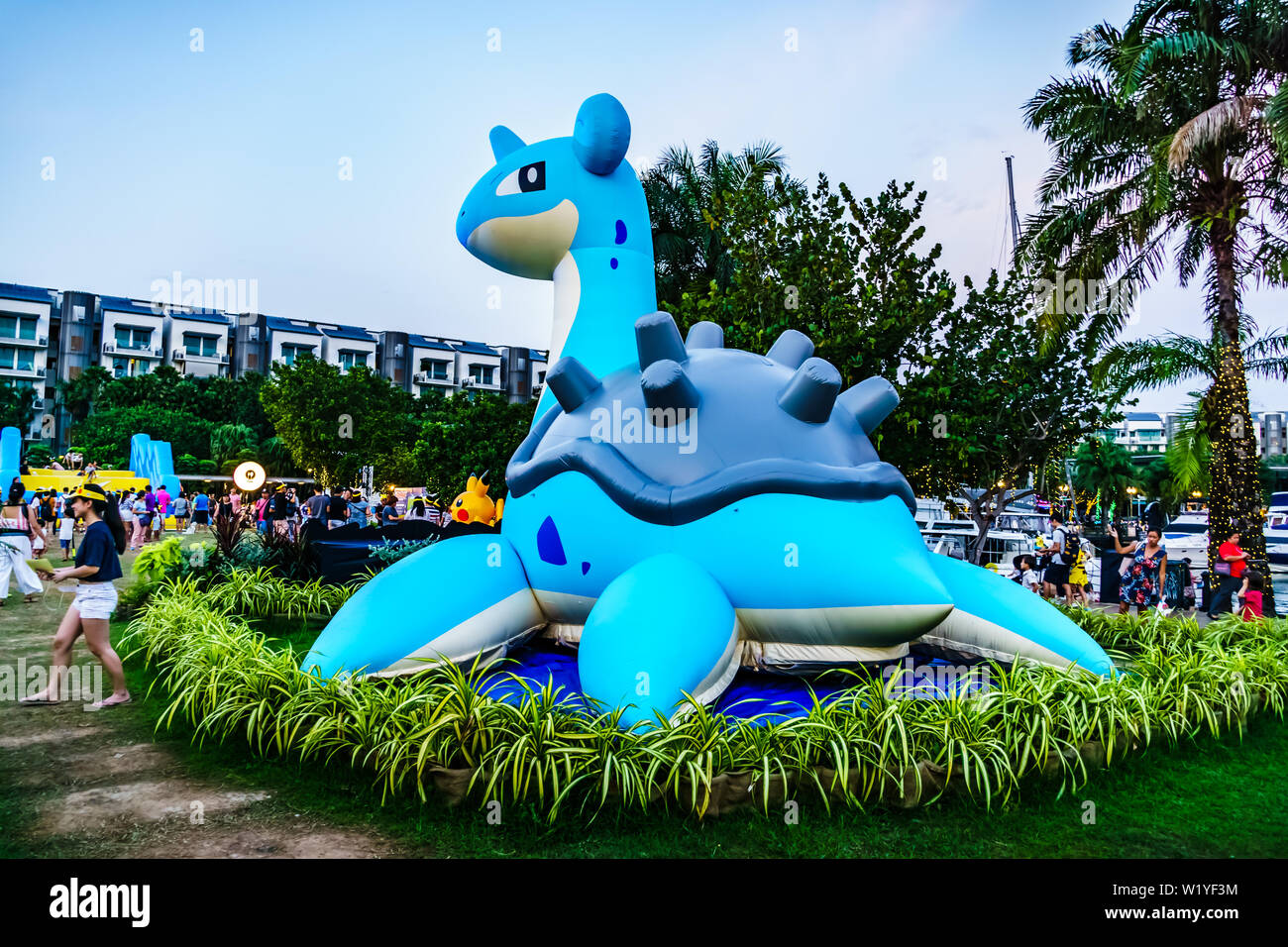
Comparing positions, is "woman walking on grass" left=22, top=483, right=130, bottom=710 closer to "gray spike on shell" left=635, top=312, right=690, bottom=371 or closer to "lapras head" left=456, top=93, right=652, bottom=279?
"lapras head" left=456, top=93, right=652, bottom=279

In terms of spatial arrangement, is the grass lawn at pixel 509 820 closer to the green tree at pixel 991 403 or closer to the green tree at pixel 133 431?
the green tree at pixel 991 403

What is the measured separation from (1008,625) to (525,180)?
171 inches

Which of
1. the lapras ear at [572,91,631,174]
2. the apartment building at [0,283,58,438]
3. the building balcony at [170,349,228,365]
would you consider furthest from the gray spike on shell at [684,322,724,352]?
the building balcony at [170,349,228,365]

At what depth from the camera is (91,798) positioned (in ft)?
12.4

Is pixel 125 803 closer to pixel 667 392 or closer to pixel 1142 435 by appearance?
pixel 667 392

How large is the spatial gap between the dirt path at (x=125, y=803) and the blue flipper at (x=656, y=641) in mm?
1220

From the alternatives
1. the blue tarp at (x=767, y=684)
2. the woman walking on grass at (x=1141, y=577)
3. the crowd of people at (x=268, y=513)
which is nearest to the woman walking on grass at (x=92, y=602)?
the blue tarp at (x=767, y=684)

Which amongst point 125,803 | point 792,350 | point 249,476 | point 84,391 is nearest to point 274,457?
point 84,391

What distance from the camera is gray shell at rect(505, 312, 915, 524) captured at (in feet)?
14.9

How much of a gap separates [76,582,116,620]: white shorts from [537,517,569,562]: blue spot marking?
9.02ft

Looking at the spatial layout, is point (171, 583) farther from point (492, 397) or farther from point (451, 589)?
point (492, 397)

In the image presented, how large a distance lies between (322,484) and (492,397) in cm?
2504
